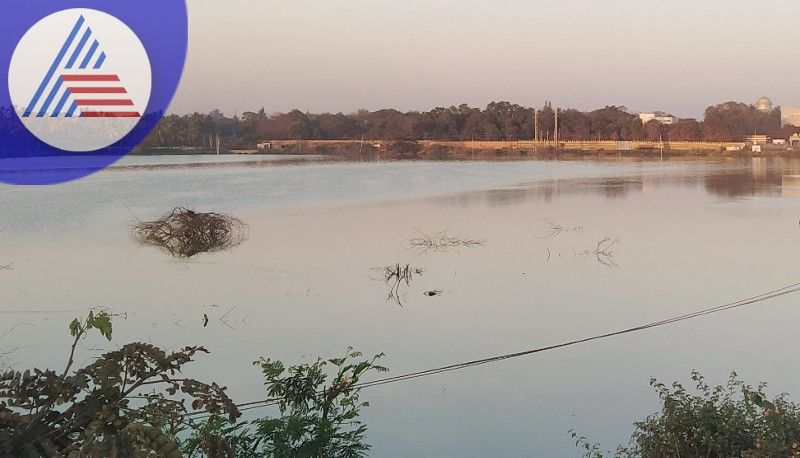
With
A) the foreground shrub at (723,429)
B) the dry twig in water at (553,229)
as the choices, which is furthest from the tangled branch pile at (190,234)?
the foreground shrub at (723,429)

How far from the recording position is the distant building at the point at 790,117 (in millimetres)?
49156

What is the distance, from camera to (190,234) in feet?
37.1

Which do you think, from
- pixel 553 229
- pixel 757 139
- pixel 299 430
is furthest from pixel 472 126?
pixel 299 430

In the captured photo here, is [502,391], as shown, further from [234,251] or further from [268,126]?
[268,126]

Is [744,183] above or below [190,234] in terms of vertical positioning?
above

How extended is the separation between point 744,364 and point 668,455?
2744 mm

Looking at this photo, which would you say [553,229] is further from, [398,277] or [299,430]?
[299,430]

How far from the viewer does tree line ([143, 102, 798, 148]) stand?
3978 centimetres

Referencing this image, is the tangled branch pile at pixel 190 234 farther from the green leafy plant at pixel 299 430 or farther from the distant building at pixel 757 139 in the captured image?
the distant building at pixel 757 139

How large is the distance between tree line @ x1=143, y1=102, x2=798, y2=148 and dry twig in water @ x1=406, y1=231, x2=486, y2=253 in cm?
2568

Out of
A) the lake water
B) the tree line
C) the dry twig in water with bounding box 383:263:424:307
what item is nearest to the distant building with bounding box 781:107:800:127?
the tree line

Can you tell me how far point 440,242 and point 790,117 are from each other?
145 ft

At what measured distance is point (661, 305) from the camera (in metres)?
7.43

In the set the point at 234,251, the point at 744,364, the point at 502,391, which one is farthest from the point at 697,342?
the point at 234,251
